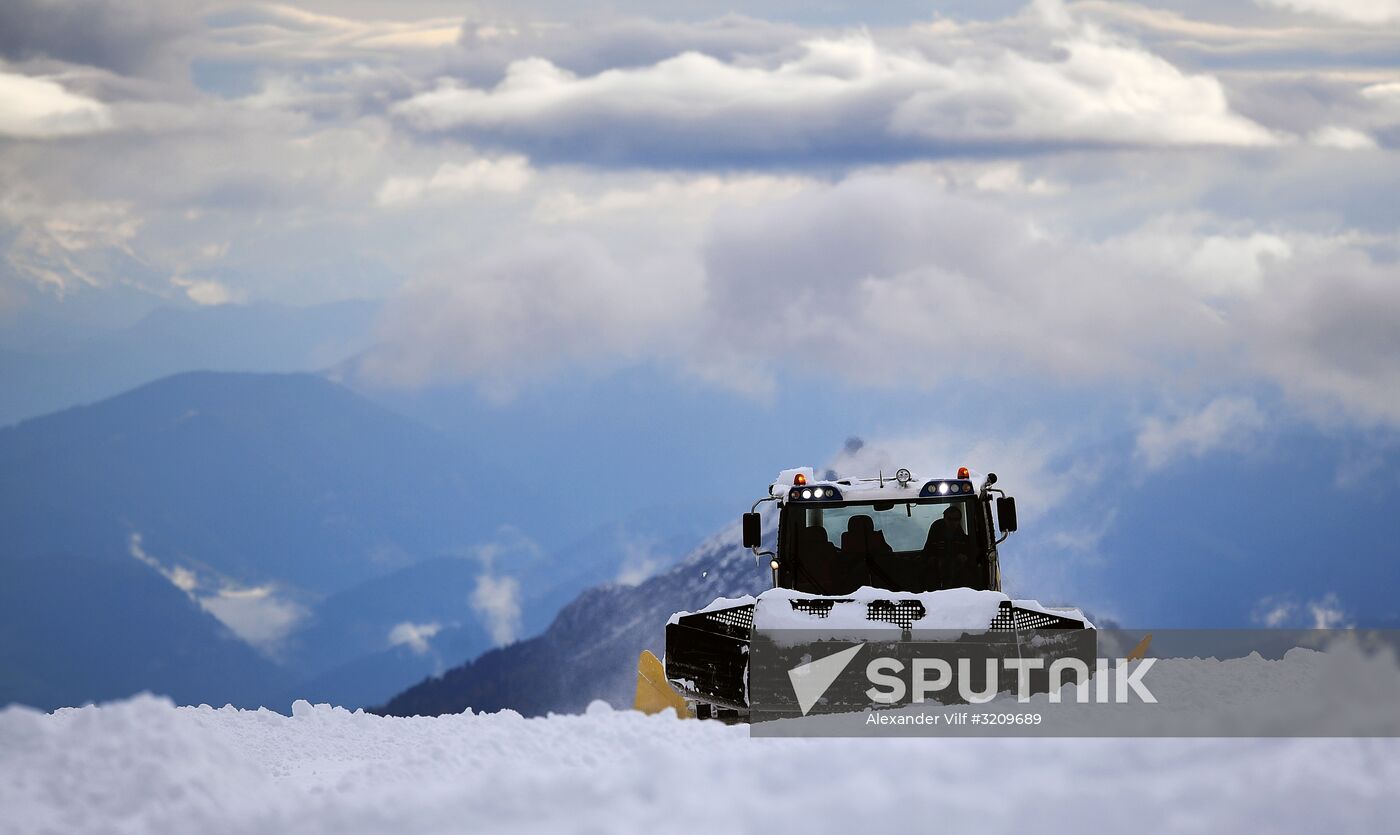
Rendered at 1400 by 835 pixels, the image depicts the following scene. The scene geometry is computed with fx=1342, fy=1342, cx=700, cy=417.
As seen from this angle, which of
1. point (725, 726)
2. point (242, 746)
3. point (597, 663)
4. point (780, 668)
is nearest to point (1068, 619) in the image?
point (780, 668)

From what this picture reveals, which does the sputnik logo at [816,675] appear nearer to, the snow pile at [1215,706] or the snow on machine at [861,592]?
the snow on machine at [861,592]

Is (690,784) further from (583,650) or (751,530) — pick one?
(583,650)

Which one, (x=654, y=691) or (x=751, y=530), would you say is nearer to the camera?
(x=654, y=691)

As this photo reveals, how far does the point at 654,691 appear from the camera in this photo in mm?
11195

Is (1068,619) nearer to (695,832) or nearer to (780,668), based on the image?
(780,668)

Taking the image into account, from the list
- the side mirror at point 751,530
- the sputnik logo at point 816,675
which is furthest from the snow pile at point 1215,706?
the side mirror at point 751,530

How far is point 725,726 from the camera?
921 centimetres

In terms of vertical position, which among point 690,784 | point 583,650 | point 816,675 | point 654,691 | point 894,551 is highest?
point 690,784

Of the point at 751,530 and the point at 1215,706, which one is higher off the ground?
the point at 751,530

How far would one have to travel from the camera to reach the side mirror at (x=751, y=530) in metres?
11.8

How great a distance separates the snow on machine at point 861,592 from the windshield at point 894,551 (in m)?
0.01

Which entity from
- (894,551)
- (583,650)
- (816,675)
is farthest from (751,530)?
(583,650)

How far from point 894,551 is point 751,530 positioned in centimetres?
132

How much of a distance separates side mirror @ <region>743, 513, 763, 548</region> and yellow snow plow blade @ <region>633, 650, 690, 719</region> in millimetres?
1323
